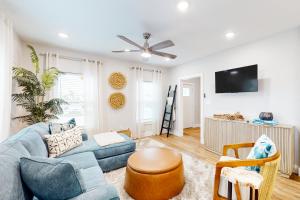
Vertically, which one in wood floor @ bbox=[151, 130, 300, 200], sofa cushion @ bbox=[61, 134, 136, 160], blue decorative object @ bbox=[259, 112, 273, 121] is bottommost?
wood floor @ bbox=[151, 130, 300, 200]

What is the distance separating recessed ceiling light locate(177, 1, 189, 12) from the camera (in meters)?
1.88

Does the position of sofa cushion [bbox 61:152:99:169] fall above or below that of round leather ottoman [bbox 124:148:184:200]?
above

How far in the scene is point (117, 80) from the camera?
443 cm

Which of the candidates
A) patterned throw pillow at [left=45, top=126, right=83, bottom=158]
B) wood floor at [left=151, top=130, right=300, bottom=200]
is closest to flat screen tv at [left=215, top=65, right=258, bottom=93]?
wood floor at [left=151, top=130, right=300, bottom=200]

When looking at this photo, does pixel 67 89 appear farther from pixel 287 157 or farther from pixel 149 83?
pixel 287 157

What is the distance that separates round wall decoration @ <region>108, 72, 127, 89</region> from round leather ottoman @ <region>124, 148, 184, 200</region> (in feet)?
9.15

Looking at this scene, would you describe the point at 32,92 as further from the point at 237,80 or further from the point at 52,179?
the point at 237,80

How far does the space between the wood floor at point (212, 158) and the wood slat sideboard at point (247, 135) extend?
0.59 feet

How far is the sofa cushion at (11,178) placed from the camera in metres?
0.85

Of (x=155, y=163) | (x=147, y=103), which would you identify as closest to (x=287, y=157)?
(x=155, y=163)

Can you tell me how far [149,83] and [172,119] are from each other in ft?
5.16

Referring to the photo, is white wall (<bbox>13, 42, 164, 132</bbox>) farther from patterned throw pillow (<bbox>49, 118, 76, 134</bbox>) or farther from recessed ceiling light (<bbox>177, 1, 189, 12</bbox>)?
recessed ceiling light (<bbox>177, 1, 189, 12</bbox>)

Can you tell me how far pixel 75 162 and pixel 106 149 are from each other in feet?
2.36

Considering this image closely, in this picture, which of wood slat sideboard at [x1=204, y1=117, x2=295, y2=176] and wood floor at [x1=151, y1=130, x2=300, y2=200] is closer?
wood floor at [x1=151, y1=130, x2=300, y2=200]
